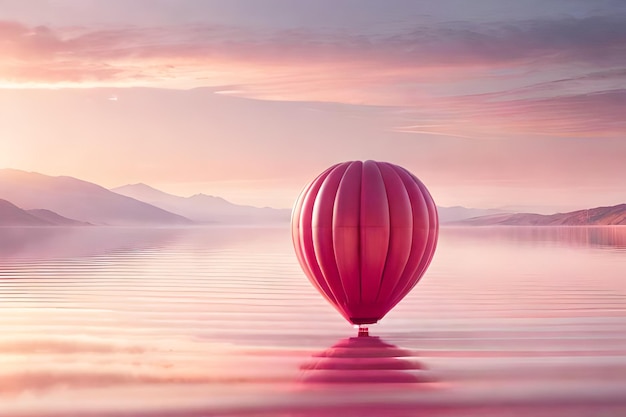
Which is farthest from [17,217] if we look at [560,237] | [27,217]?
[560,237]

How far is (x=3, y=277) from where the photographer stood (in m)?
12.5

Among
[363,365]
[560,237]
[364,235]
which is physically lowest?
[363,365]

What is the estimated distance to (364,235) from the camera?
6852 mm

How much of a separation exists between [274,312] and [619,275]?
6452 millimetres

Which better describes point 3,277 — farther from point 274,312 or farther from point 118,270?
point 274,312

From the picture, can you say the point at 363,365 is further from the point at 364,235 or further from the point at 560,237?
the point at 560,237

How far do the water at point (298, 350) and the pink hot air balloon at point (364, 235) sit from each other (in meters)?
0.40

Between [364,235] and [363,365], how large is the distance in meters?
1.36

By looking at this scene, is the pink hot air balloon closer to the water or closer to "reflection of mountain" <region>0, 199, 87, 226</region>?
the water

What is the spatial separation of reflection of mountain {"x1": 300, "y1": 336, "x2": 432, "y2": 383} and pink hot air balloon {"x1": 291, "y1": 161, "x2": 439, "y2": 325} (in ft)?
1.45

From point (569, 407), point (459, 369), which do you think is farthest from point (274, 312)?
point (569, 407)

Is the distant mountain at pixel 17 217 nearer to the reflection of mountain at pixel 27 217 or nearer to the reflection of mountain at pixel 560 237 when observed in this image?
the reflection of mountain at pixel 27 217

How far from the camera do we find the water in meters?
4.88

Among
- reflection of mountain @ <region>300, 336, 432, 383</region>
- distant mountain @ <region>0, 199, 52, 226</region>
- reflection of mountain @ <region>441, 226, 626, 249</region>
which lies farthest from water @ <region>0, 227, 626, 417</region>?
distant mountain @ <region>0, 199, 52, 226</region>
